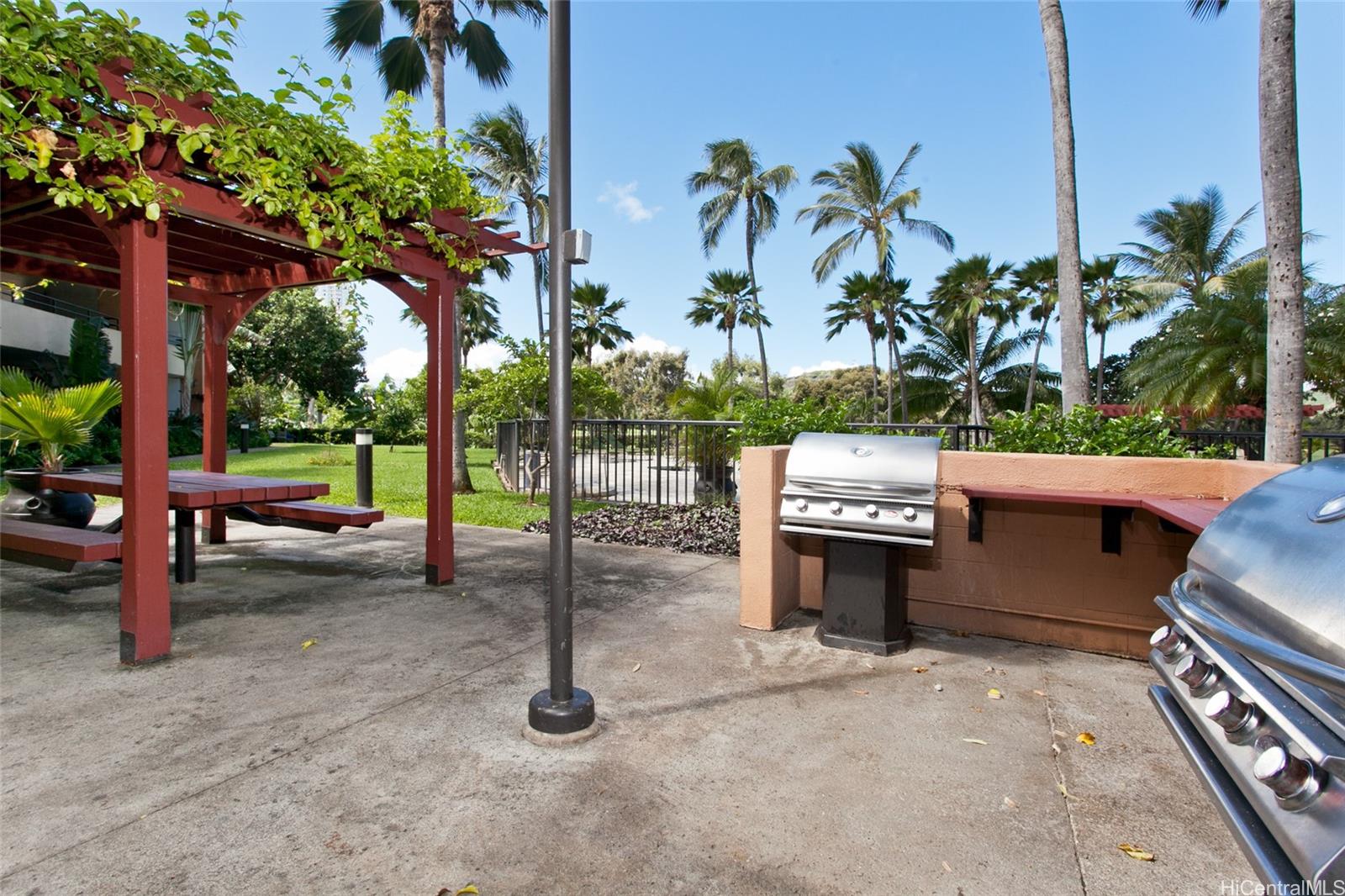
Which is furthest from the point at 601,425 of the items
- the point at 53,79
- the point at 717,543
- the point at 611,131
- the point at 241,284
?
the point at 53,79

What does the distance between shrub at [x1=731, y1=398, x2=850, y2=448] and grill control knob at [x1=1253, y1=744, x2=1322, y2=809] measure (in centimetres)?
376

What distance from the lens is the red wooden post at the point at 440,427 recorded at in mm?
4941

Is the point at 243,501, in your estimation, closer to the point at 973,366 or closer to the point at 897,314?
the point at 973,366

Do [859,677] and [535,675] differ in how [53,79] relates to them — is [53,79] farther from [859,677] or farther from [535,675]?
[859,677]

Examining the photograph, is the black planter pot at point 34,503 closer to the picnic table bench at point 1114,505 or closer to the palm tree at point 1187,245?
the picnic table bench at point 1114,505

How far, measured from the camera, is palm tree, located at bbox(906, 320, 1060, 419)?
28484 millimetres

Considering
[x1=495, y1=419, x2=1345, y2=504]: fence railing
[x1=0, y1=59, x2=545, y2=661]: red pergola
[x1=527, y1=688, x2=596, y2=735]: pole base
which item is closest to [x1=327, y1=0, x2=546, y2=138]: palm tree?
[x1=495, y1=419, x2=1345, y2=504]: fence railing

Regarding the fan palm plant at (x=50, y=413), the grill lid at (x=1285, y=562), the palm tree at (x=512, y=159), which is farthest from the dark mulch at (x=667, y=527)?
the palm tree at (x=512, y=159)

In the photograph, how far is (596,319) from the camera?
29656 mm

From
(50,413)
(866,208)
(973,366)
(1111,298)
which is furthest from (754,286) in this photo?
(50,413)

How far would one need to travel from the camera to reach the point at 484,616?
4281 mm

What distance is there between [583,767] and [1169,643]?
1862 mm

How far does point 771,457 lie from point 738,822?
2.24 metres

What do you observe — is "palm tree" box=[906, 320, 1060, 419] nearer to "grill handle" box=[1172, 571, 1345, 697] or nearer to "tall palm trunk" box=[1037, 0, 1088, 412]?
"tall palm trunk" box=[1037, 0, 1088, 412]
